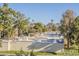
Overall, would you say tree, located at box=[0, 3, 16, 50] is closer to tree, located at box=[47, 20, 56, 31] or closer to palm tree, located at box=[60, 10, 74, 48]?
tree, located at box=[47, 20, 56, 31]

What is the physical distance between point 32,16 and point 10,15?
0.21 meters

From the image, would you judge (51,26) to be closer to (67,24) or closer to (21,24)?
(67,24)

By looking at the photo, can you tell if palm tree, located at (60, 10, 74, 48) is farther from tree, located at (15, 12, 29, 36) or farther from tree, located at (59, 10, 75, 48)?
tree, located at (15, 12, 29, 36)

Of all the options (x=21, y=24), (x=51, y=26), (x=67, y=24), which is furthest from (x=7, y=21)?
(x=67, y=24)

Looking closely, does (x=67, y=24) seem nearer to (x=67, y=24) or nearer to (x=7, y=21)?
(x=67, y=24)

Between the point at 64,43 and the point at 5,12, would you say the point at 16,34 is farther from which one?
the point at 64,43

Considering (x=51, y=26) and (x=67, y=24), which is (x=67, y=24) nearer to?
(x=67, y=24)

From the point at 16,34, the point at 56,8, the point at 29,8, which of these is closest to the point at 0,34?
the point at 16,34

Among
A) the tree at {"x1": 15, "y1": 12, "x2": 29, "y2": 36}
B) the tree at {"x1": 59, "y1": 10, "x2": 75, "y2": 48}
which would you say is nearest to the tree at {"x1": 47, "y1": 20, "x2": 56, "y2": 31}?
the tree at {"x1": 59, "y1": 10, "x2": 75, "y2": 48}

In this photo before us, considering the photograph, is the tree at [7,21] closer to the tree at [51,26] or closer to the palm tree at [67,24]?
the tree at [51,26]

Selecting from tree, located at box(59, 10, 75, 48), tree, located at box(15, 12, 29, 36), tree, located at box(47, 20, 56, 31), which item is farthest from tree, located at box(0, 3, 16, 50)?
tree, located at box(59, 10, 75, 48)

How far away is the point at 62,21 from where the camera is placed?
130 inches

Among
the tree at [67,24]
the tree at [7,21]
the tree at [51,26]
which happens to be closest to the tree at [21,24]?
the tree at [7,21]

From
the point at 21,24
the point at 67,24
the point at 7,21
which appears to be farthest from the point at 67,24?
the point at 7,21
